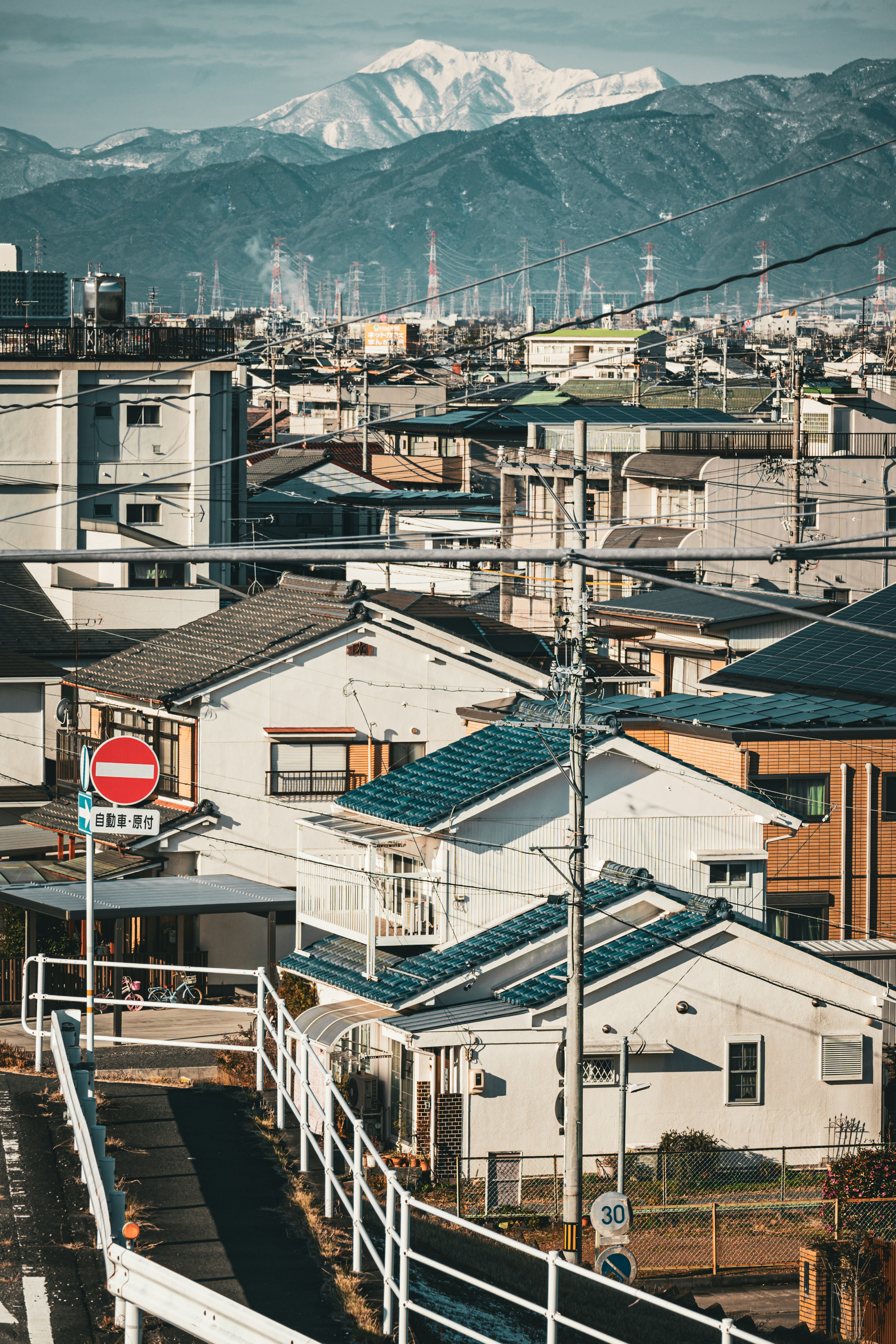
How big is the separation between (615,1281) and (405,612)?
28144mm

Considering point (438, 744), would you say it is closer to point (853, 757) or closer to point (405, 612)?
point (405, 612)

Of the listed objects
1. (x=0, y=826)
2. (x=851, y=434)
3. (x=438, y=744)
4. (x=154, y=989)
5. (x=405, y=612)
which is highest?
(x=851, y=434)

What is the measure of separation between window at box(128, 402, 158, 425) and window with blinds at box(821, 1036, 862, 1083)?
33.9 metres

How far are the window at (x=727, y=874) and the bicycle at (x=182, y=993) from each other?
31.5 ft

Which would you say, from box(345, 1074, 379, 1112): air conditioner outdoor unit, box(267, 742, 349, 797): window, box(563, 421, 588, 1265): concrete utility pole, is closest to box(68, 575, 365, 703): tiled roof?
box(267, 742, 349, 797): window

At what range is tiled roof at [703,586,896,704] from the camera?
2892 centimetres

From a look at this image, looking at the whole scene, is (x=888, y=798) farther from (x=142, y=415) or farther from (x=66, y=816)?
(x=142, y=415)

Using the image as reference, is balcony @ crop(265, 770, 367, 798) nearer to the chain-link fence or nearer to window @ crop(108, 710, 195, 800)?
window @ crop(108, 710, 195, 800)

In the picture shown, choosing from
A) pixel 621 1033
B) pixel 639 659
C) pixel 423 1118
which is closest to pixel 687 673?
pixel 639 659

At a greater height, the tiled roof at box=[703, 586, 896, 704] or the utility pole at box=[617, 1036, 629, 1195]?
the tiled roof at box=[703, 586, 896, 704]

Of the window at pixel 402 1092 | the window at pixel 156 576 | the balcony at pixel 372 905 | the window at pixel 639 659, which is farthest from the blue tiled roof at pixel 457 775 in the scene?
the window at pixel 156 576

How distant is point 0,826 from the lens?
31.2 m

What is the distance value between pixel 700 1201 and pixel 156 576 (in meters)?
27.8

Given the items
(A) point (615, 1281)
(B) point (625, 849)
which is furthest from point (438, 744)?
(A) point (615, 1281)
